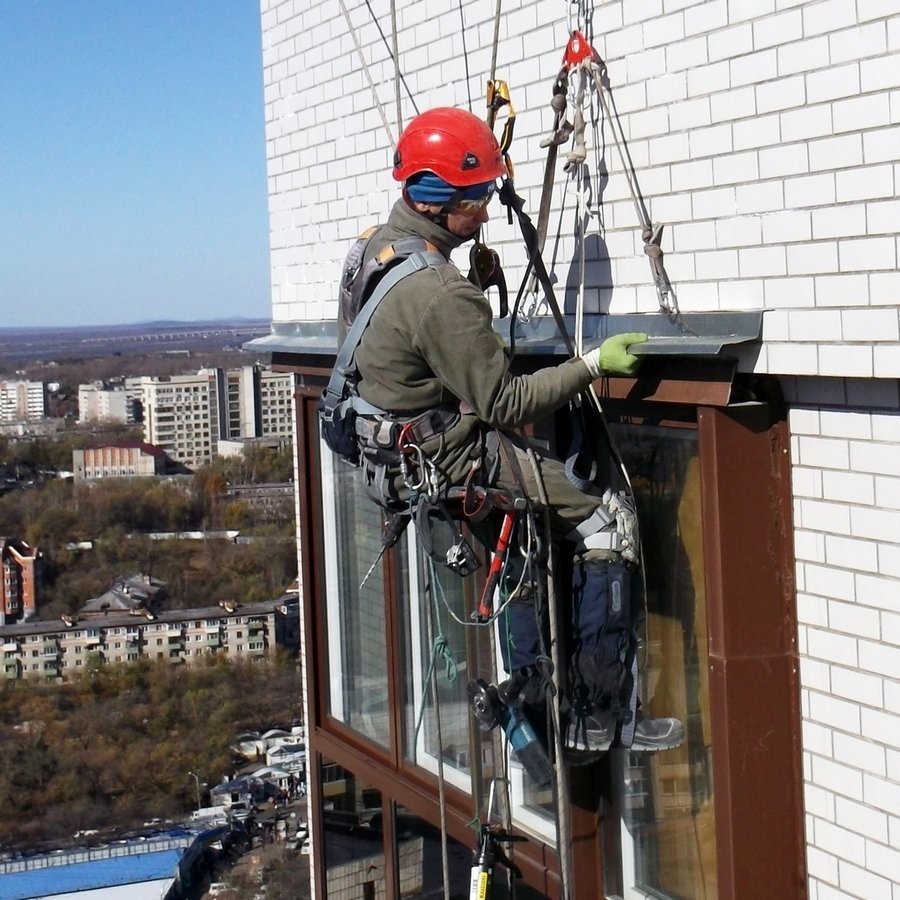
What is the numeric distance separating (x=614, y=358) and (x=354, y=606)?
334 centimetres

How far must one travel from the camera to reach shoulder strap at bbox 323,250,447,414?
13.6 ft

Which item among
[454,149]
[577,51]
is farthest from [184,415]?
[454,149]

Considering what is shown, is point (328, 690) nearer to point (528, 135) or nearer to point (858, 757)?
point (528, 135)

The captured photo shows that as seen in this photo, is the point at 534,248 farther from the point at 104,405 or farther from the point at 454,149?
the point at 104,405

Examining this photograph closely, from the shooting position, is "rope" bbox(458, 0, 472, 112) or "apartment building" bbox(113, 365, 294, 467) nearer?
"rope" bbox(458, 0, 472, 112)

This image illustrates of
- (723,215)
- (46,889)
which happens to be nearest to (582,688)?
(723,215)

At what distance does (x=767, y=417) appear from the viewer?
13.2 ft

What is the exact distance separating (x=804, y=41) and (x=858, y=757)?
193 cm

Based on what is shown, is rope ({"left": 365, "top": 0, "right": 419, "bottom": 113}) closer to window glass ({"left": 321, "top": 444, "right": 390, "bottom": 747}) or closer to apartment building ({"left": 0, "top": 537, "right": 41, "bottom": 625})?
window glass ({"left": 321, "top": 444, "right": 390, "bottom": 747})

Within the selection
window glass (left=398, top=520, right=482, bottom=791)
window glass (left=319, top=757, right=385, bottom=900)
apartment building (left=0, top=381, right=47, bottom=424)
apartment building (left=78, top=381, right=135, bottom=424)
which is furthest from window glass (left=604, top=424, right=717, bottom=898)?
apartment building (left=0, top=381, right=47, bottom=424)

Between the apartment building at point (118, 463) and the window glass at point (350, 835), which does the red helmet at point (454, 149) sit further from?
the apartment building at point (118, 463)

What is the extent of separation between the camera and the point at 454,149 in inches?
162

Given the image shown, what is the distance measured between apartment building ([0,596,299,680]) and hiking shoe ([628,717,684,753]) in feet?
191

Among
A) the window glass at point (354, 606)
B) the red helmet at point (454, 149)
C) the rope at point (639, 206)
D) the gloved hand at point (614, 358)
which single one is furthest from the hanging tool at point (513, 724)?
the window glass at point (354, 606)
